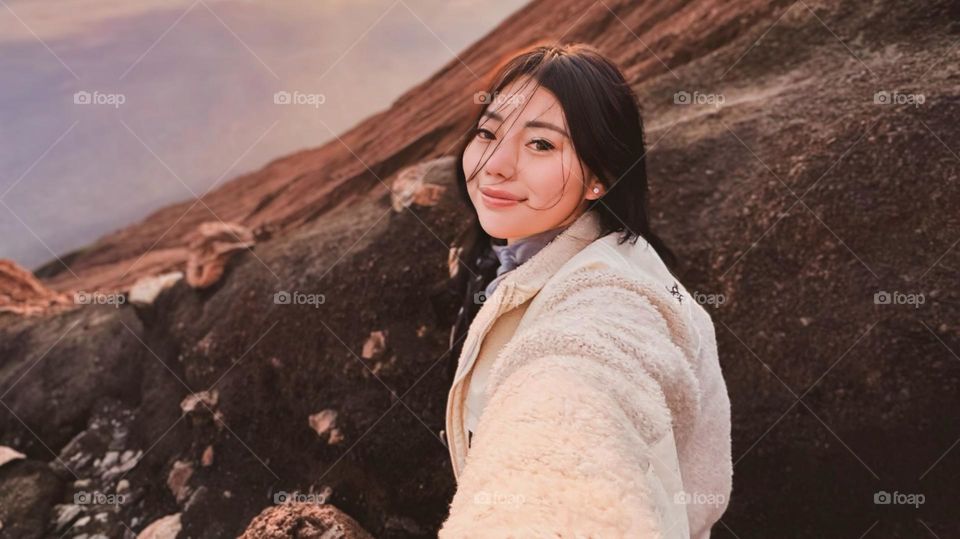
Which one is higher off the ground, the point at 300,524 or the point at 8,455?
the point at 8,455

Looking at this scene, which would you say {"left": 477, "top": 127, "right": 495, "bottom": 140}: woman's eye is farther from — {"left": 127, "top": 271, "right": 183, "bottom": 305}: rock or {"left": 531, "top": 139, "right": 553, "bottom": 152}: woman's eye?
{"left": 127, "top": 271, "right": 183, "bottom": 305}: rock

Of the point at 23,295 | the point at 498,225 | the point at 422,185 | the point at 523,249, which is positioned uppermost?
the point at 23,295

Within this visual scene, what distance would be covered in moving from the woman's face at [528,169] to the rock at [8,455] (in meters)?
4.64

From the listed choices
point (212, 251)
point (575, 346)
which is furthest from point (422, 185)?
point (575, 346)

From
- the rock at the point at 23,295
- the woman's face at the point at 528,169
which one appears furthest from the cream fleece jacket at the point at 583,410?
the rock at the point at 23,295

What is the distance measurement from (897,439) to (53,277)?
14.7m

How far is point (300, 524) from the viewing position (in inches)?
98.0

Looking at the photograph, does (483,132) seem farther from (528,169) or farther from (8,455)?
(8,455)

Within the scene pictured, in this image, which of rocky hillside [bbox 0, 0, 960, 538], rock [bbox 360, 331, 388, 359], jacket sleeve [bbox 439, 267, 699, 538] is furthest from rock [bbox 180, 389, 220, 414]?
jacket sleeve [bbox 439, 267, 699, 538]

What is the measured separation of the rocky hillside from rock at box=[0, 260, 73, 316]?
216mm

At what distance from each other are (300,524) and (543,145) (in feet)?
5.84

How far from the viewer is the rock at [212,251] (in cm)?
528

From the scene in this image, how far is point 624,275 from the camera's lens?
3.84 ft

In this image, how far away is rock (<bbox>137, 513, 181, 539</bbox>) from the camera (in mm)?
3951
